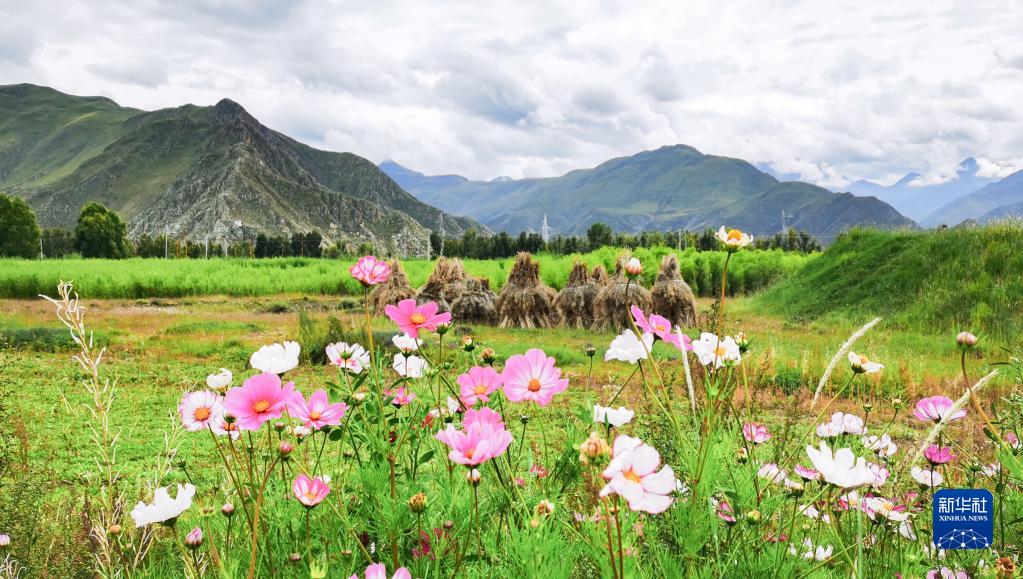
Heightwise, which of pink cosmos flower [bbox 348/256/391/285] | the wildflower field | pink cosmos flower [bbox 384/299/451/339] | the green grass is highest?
pink cosmos flower [bbox 348/256/391/285]

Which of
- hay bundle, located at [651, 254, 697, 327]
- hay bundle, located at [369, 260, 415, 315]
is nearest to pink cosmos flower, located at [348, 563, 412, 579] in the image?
hay bundle, located at [651, 254, 697, 327]

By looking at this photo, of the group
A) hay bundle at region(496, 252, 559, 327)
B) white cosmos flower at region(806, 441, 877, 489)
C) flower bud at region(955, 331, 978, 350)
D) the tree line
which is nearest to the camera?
white cosmos flower at region(806, 441, 877, 489)

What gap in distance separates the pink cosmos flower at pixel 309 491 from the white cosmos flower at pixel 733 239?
0.91 meters

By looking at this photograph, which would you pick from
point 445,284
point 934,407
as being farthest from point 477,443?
point 445,284

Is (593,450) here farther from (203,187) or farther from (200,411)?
(203,187)

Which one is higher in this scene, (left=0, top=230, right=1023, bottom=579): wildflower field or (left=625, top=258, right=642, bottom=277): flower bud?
(left=625, top=258, right=642, bottom=277): flower bud

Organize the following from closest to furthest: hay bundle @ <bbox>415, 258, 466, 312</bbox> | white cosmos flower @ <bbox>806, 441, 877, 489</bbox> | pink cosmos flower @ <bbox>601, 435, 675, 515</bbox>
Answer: pink cosmos flower @ <bbox>601, 435, 675, 515</bbox> → white cosmos flower @ <bbox>806, 441, 877, 489</bbox> → hay bundle @ <bbox>415, 258, 466, 312</bbox>

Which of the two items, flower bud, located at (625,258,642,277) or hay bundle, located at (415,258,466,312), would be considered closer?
flower bud, located at (625,258,642,277)

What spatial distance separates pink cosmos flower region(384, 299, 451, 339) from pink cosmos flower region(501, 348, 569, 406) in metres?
0.21

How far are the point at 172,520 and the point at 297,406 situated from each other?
0.30 m

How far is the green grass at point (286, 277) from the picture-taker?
22.0 meters

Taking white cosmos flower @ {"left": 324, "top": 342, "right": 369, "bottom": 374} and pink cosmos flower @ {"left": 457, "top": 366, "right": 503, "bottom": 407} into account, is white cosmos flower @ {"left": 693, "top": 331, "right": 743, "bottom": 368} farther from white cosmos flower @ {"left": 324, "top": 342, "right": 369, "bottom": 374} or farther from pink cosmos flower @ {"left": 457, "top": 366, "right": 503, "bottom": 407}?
white cosmos flower @ {"left": 324, "top": 342, "right": 369, "bottom": 374}

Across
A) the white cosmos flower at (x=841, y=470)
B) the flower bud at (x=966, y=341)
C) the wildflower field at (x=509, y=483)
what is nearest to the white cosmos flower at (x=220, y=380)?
the wildflower field at (x=509, y=483)

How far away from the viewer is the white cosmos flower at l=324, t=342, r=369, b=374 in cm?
145
